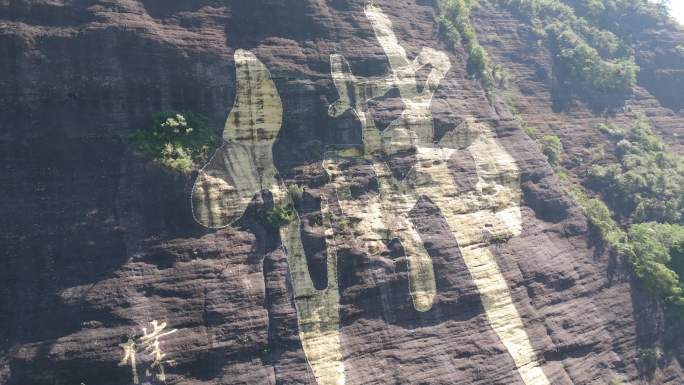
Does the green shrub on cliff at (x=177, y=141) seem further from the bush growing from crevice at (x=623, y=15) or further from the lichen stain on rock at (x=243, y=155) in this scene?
the bush growing from crevice at (x=623, y=15)

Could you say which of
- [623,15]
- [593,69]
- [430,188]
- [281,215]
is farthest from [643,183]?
[623,15]

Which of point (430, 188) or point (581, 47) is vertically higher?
point (581, 47)

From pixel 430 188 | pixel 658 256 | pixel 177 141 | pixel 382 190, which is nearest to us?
pixel 177 141

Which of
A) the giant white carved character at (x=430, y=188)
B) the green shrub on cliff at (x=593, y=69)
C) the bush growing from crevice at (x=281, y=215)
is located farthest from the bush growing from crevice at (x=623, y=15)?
the bush growing from crevice at (x=281, y=215)

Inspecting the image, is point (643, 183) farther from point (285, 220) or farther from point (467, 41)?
point (285, 220)

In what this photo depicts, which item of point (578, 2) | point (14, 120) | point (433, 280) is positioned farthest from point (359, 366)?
point (578, 2)

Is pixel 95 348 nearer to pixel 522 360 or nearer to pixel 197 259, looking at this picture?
pixel 197 259

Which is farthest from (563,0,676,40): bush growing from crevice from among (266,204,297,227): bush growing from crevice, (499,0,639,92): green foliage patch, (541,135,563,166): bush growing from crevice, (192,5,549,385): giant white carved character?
(266,204,297,227): bush growing from crevice
